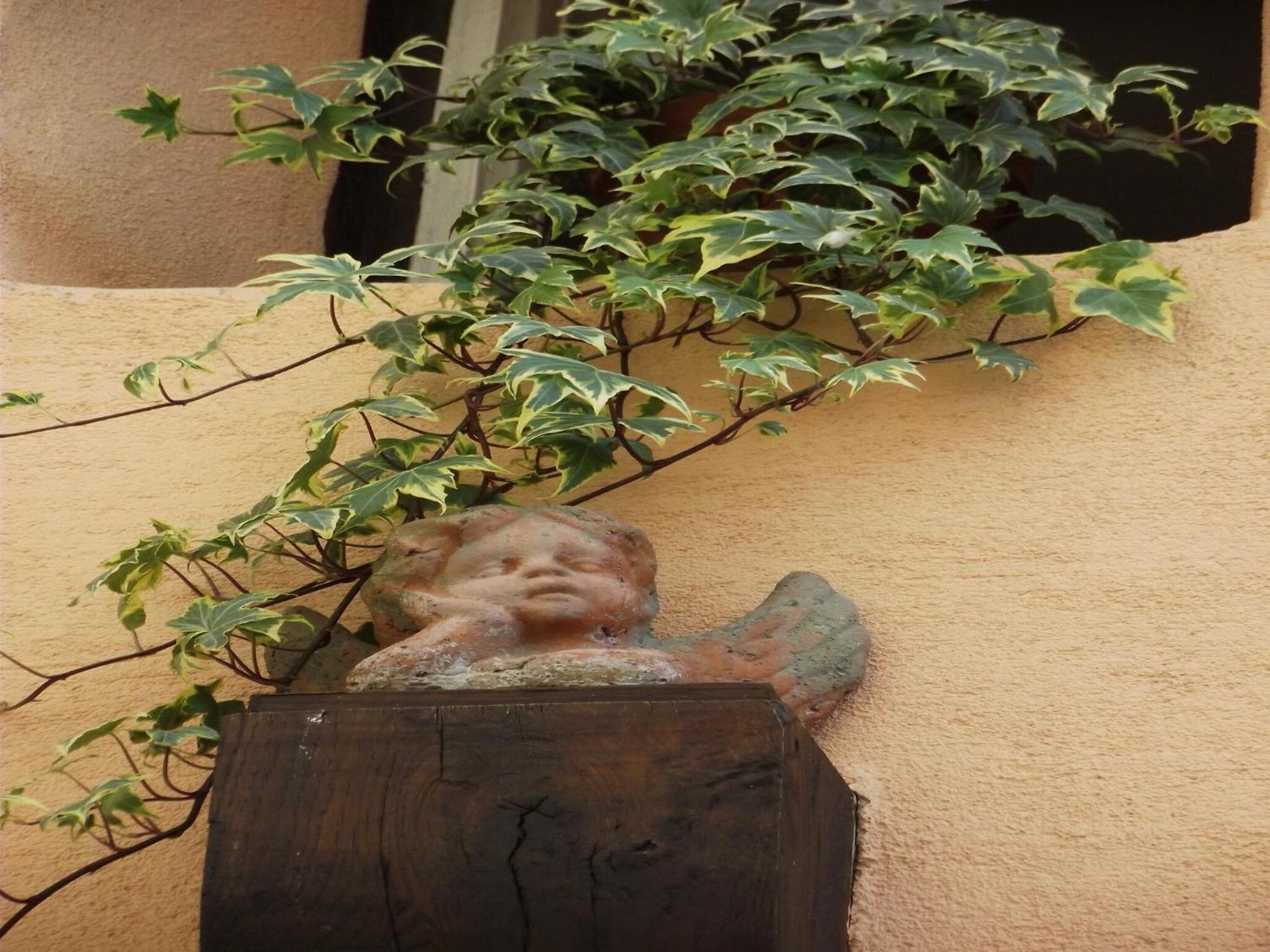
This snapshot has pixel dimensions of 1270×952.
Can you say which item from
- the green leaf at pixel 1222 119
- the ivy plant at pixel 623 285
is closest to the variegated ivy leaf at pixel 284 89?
the ivy plant at pixel 623 285

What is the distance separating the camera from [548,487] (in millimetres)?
1870

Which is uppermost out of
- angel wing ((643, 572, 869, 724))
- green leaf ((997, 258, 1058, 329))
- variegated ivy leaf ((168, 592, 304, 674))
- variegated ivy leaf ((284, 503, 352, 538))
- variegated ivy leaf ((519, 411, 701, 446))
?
green leaf ((997, 258, 1058, 329))

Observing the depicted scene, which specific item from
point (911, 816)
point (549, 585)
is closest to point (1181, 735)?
point (911, 816)

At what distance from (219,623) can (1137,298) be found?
3.23ft

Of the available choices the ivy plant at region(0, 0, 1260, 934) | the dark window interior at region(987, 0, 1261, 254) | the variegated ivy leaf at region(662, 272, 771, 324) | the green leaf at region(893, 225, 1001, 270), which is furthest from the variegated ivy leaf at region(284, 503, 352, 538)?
the dark window interior at region(987, 0, 1261, 254)

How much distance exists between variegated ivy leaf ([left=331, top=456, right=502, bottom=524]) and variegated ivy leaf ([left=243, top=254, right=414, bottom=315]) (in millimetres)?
184

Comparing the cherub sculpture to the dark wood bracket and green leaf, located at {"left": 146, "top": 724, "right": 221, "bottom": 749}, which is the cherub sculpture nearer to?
the dark wood bracket

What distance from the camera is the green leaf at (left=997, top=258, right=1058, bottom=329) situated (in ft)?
5.79

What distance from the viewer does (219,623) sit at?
62.7 inches

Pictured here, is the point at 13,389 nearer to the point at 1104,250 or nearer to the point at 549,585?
the point at 549,585

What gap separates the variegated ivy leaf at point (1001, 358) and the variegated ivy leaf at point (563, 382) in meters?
0.37

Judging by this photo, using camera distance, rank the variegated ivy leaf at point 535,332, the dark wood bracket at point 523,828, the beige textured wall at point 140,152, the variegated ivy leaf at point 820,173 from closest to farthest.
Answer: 1. the dark wood bracket at point 523,828
2. the variegated ivy leaf at point 535,332
3. the variegated ivy leaf at point 820,173
4. the beige textured wall at point 140,152

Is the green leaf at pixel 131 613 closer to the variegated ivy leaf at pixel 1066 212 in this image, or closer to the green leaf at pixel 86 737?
the green leaf at pixel 86 737

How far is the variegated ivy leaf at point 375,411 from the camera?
168cm
